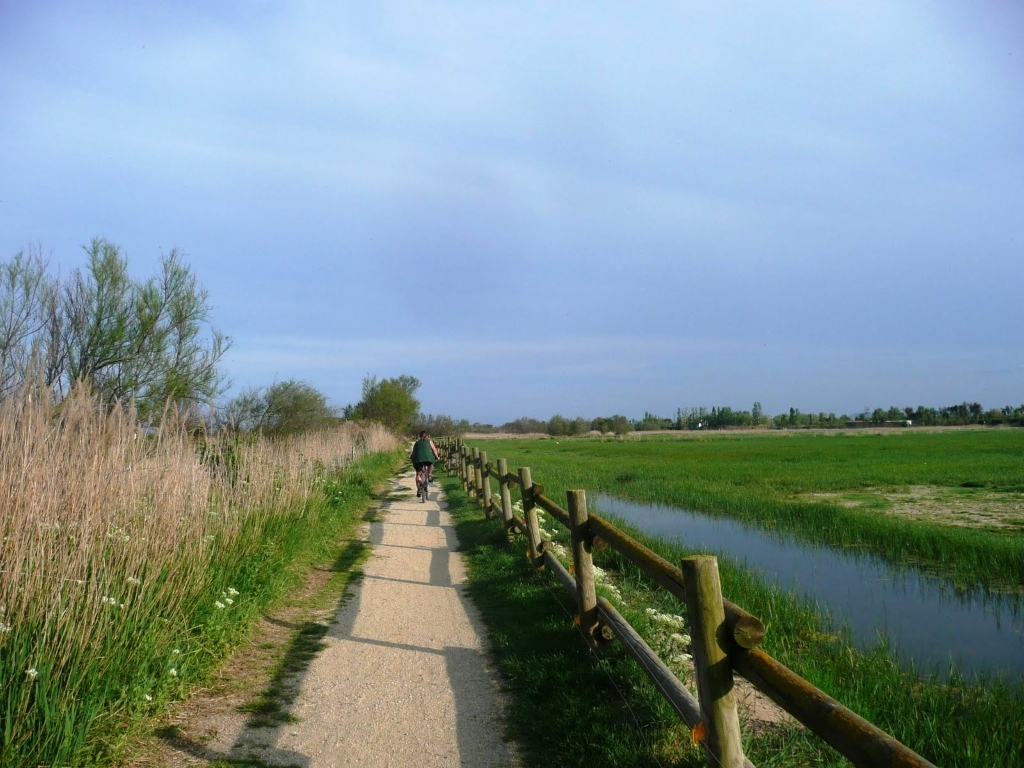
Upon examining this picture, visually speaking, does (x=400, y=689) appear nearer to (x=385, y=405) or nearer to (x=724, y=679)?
(x=724, y=679)

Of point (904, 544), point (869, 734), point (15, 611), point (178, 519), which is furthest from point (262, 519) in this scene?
point (904, 544)

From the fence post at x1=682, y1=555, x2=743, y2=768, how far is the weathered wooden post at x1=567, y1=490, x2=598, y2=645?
2.39 m

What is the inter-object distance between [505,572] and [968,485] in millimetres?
18342

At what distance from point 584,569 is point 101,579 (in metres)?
3.44

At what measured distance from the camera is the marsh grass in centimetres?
342

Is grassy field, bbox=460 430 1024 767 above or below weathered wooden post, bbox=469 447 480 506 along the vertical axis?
below

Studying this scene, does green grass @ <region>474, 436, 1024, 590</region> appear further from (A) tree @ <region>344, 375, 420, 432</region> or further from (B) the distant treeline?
(B) the distant treeline

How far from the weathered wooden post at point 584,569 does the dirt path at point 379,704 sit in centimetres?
89

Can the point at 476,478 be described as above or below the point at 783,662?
above

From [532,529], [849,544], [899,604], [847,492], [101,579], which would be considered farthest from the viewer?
[847,492]

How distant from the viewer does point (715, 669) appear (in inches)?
116

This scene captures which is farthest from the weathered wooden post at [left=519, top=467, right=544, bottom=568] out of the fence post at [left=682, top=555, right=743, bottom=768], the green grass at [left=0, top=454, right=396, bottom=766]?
the fence post at [left=682, top=555, right=743, bottom=768]

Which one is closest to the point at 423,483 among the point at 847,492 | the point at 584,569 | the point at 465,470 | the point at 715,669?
the point at 465,470

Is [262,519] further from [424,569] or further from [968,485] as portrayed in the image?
[968,485]
